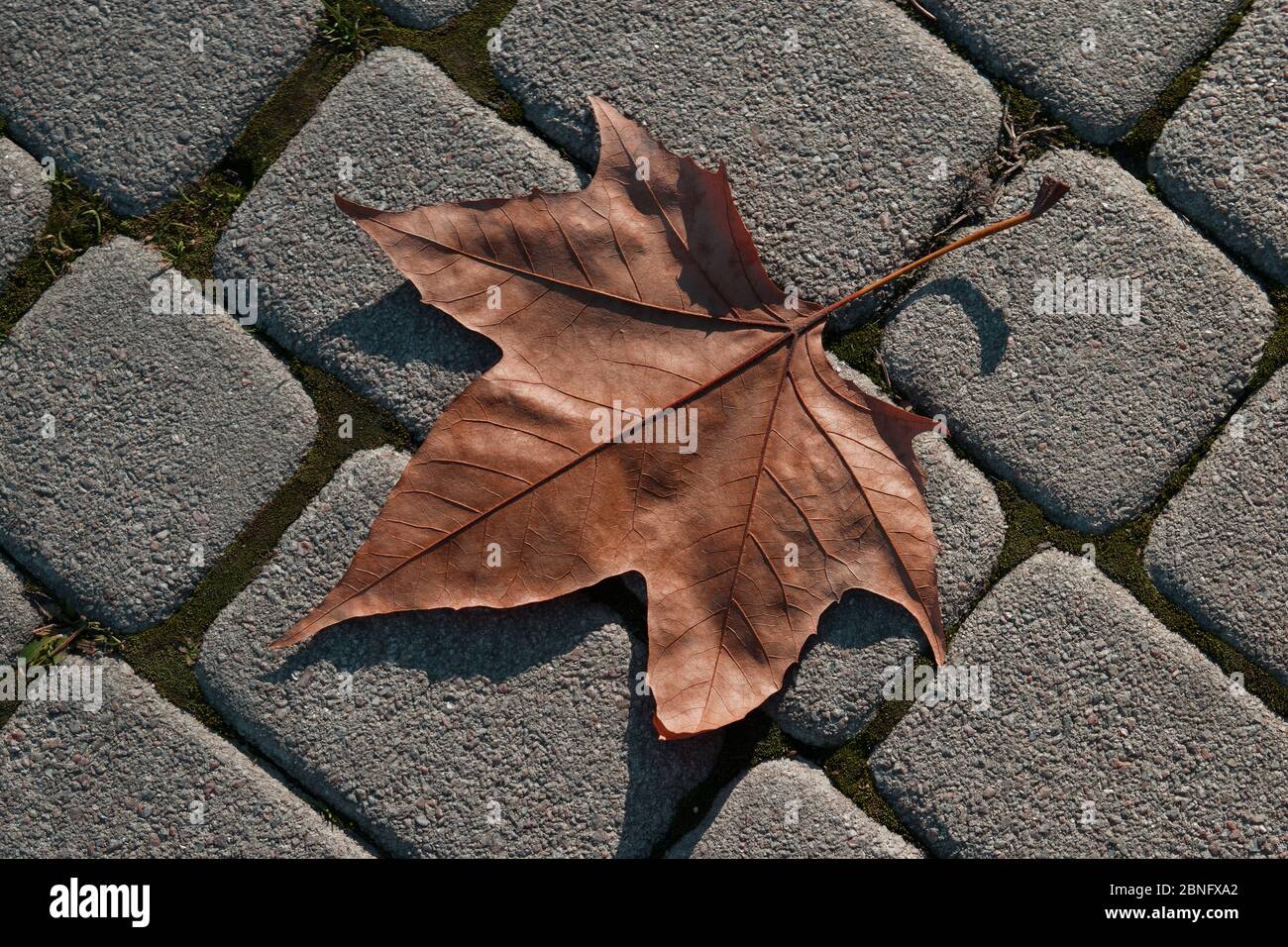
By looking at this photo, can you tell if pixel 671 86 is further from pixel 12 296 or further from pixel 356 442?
pixel 12 296

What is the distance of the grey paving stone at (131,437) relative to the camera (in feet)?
7.46

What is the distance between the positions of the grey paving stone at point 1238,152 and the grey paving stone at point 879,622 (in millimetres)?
864

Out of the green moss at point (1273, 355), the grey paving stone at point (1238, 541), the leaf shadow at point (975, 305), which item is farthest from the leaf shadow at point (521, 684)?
the green moss at point (1273, 355)

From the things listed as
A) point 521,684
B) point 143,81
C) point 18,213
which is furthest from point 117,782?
point 143,81

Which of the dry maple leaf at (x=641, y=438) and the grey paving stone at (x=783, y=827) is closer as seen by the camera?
the dry maple leaf at (x=641, y=438)

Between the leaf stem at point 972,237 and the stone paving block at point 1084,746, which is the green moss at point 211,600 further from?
the stone paving block at point 1084,746

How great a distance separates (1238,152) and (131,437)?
279 centimetres

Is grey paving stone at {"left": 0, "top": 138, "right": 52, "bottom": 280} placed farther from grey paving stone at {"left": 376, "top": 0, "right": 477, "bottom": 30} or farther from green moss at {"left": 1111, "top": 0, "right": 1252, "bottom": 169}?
green moss at {"left": 1111, "top": 0, "right": 1252, "bottom": 169}

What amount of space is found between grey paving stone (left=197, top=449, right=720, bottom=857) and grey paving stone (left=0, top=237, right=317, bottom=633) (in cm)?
18

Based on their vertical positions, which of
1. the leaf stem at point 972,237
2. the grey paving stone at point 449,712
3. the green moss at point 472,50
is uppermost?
the green moss at point 472,50

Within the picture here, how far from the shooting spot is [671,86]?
91.4 inches

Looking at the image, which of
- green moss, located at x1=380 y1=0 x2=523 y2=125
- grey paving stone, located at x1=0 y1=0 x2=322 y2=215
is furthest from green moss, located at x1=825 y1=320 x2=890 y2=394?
grey paving stone, located at x1=0 y1=0 x2=322 y2=215

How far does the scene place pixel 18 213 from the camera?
232 centimetres
